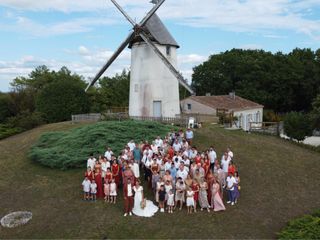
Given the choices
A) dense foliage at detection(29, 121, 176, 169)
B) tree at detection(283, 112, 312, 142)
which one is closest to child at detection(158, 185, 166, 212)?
dense foliage at detection(29, 121, 176, 169)

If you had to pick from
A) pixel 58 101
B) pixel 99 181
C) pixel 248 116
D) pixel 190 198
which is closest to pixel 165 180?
pixel 190 198

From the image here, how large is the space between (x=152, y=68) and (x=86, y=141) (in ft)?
35.1

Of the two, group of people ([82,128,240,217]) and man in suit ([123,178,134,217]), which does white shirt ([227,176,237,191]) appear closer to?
group of people ([82,128,240,217])

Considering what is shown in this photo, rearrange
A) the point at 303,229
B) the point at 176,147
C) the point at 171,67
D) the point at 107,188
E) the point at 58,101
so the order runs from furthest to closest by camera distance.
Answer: the point at 58,101 → the point at 171,67 → the point at 176,147 → the point at 107,188 → the point at 303,229

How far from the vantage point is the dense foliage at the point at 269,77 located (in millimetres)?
54938

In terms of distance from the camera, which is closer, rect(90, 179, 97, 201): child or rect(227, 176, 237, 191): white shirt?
rect(227, 176, 237, 191): white shirt

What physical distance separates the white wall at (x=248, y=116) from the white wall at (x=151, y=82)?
11874 mm

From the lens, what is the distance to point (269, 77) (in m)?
54.9

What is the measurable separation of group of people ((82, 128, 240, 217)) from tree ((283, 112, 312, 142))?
14882 mm

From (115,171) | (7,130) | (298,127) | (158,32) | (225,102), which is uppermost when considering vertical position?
(158,32)

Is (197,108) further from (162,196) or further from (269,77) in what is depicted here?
(162,196)

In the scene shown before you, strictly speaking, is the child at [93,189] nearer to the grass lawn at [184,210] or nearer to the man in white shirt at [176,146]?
the grass lawn at [184,210]

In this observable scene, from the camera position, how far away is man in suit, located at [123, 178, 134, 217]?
50.9ft

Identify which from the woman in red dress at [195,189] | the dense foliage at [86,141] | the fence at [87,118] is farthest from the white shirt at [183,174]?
the fence at [87,118]
